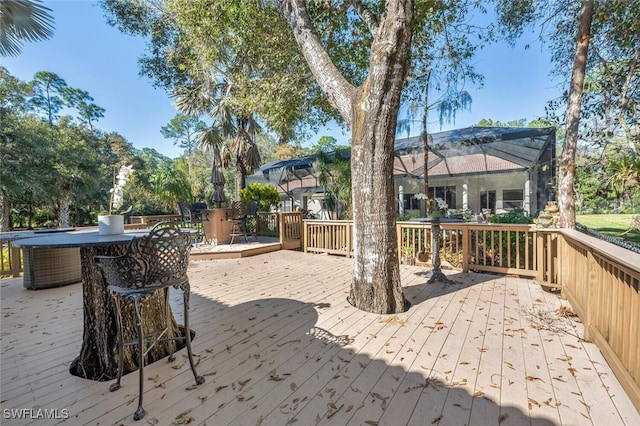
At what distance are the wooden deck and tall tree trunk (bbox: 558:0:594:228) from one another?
1.52m

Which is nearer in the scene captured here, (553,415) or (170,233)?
(553,415)

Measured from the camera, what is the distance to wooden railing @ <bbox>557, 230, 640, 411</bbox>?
162 cm

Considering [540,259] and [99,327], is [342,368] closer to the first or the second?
[99,327]

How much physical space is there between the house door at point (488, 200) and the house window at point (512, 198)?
409mm

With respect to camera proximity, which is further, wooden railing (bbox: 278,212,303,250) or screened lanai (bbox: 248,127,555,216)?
wooden railing (bbox: 278,212,303,250)

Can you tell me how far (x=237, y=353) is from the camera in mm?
2297

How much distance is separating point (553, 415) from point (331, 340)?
1.56m

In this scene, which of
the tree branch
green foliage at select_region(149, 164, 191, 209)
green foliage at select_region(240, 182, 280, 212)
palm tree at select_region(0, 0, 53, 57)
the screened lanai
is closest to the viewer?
the tree branch

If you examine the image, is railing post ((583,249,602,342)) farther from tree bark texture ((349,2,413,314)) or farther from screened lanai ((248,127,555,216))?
screened lanai ((248,127,555,216))

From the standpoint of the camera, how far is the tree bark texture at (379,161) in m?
2.92

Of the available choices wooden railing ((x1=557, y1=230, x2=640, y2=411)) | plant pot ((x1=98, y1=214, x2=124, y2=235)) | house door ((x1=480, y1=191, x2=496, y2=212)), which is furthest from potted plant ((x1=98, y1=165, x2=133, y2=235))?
house door ((x1=480, y1=191, x2=496, y2=212))

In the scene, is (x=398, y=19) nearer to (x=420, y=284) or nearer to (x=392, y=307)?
(x=392, y=307)

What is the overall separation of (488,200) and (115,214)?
14024 millimetres

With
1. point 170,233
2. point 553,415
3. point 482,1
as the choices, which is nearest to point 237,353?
point 170,233
